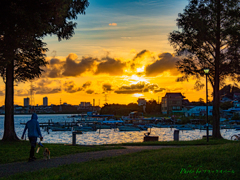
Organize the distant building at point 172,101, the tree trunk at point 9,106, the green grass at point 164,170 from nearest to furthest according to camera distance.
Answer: the green grass at point 164,170
the tree trunk at point 9,106
the distant building at point 172,101

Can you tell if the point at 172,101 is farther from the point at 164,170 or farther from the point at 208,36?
the point at 164,170

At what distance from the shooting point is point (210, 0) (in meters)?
28.7

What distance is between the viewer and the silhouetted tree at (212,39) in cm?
2811

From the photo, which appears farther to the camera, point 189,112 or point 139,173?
point 189,112

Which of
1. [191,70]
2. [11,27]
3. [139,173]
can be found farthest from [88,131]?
[139,173]

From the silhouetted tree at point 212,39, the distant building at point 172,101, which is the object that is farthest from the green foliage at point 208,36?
the distant building at point 172,101

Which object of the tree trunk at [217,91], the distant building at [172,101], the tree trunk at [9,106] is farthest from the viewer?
the distant building at [172,101]

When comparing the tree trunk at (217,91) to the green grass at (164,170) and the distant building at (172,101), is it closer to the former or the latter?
the green grass at (164,170)

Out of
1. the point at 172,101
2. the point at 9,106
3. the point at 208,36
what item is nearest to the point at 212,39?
the point at 208,36

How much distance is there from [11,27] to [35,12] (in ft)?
5.94

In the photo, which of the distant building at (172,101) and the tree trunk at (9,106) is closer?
the tree trunk at (9,106)

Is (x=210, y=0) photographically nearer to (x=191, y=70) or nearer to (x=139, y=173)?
(x=191, y=70)

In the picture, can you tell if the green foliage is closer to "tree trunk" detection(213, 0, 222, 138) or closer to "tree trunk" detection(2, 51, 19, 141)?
"tree trunk" detection(213, 0, 222, 138)

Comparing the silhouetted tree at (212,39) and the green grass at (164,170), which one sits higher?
the silhouetted tree at (212,39)
